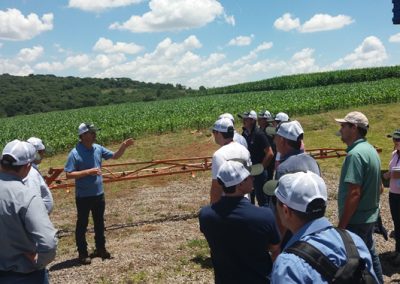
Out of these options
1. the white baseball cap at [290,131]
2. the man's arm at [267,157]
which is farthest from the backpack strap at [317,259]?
the man's arm at [267,157]

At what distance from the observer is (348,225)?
14.2ft

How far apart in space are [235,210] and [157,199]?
862 cm

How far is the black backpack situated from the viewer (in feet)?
6.54

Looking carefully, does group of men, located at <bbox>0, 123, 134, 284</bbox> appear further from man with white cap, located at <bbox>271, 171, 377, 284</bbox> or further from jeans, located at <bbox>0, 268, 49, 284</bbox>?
man with white cap, located at <bbox>271, 171, 377, 284</bbox>

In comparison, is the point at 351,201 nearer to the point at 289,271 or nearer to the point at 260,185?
the point at 289,271

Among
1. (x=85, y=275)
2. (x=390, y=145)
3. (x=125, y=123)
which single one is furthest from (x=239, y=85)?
(x=85, y=275)

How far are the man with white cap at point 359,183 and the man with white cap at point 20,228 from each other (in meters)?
2.67

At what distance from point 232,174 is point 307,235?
1.18 meters

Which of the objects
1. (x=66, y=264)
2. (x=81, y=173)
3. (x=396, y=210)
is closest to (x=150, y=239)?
(x=66, y=264)

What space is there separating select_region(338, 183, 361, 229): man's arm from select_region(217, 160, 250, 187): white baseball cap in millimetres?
1322

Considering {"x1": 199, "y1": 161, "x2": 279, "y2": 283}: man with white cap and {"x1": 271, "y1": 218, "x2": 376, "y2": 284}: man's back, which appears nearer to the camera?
{"x1": 271, "y1": 218, "x2": 376, "y2": 284}: man's back

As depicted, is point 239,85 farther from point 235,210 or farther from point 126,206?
point 235,210

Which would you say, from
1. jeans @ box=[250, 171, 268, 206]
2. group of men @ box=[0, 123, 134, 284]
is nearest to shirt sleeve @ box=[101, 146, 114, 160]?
jeans @ box=[250, 171, 268, 206]

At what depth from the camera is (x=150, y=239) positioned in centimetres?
823
